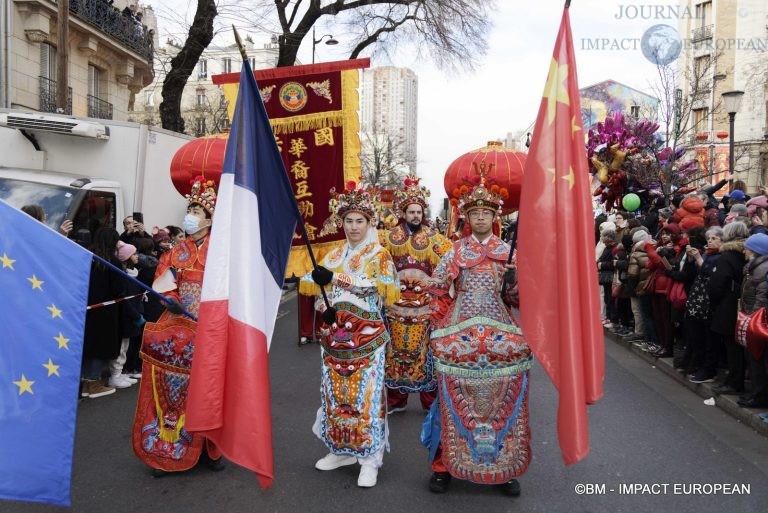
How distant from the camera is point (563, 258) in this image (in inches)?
123

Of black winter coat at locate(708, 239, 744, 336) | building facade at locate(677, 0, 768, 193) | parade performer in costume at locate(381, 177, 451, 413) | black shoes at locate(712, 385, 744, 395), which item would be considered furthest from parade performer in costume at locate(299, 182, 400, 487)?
building facade at locate(677, 0, 768, 193)

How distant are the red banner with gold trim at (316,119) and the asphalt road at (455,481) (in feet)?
6.81

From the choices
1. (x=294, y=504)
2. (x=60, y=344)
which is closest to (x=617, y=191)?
(x=294, y=504)

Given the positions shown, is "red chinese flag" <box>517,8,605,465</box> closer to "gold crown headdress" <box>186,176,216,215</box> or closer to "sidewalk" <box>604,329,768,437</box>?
"gold crown headdress" <box>186,176,216,215</box>

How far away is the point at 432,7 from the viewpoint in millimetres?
19047

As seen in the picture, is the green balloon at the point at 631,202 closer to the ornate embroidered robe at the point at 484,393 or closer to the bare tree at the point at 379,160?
the ornate embroidered robe at the point at 484,393

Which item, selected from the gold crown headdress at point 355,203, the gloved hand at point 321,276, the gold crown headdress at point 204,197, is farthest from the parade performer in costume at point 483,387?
the gold crown headdress at point 204,197

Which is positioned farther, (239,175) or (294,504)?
(294,504)

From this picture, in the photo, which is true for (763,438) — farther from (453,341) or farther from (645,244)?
(645,244)

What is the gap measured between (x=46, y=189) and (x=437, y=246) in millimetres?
5483

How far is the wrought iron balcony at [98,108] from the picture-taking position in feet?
65.7

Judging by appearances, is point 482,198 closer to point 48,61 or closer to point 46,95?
point 46,95

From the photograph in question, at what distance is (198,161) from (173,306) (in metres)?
5.05

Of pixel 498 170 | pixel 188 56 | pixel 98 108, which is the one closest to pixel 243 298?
pixel 498 170
